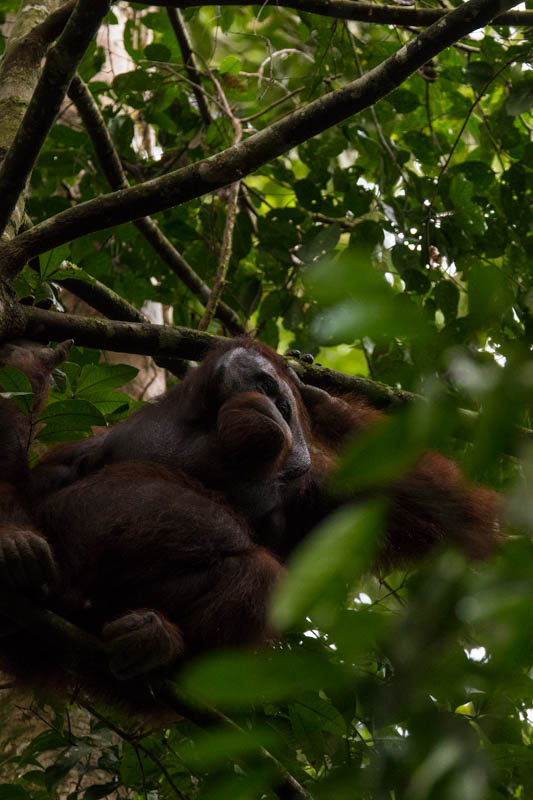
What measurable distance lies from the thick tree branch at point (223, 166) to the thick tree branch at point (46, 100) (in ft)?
0.44

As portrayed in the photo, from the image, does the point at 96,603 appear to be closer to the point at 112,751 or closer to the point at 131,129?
the point at 112,751

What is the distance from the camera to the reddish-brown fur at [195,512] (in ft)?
8.23

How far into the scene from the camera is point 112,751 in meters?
3.08

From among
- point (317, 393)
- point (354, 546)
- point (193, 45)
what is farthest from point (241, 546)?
point (193, 45)

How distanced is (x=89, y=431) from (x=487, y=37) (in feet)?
9.94

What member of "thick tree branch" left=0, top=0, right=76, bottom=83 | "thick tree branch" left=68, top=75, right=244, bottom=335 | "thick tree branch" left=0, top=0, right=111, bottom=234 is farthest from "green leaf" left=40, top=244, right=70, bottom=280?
"thick tree branch" left=68, top=75, right=244, bottom=335

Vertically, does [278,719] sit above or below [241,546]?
below

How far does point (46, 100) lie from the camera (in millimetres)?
2559

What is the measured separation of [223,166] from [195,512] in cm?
105

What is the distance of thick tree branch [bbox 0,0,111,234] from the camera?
252 centimetres

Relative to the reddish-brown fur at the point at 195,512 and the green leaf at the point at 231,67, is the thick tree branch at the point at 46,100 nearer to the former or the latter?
the reddish-brown fur at the point at 195,512

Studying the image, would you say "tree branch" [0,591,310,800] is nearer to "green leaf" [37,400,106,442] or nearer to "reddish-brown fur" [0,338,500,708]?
"reddish-brown fur" [0,338,500,708]

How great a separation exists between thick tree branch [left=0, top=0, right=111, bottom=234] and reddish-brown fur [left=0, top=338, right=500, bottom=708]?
58 cm

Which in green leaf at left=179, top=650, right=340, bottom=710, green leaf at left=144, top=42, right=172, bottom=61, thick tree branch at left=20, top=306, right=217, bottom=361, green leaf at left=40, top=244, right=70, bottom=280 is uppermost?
green leaf at left=144, top=42, right=172, bottom=61
